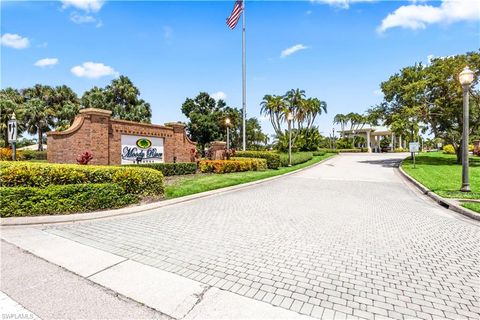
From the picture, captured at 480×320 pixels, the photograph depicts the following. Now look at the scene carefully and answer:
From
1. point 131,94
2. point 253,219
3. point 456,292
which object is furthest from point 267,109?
point 456,292

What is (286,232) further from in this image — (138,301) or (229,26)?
(229,26)

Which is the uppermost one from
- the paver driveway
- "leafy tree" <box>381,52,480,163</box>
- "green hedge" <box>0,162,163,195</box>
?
"leafy tree" <box>381,52,480,163</box>

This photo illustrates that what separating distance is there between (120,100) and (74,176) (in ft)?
112

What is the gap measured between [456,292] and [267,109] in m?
41.7

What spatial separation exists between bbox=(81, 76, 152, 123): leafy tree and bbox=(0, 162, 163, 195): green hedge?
A: 31256mm

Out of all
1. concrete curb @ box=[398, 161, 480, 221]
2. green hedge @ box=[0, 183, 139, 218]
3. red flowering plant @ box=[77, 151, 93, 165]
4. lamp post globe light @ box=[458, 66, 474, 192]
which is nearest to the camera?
green hedge @ box=[0, 183, 139, 218]

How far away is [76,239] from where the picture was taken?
5.04 meters

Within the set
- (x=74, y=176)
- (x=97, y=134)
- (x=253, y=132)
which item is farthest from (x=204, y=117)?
(x=74, y=176)

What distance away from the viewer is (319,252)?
176 inches

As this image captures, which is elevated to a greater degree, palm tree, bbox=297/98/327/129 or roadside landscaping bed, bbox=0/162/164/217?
palm tree, bbox=297/98/327/129

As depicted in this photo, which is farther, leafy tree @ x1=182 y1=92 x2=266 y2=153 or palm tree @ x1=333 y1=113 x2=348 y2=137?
palm tree @ x1=333 y1=113 x2=348 y2=137

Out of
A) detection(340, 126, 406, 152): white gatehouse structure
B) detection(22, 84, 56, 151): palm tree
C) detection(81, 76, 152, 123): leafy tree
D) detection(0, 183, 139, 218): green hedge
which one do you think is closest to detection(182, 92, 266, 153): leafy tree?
detection(81, 76, 152, 123): leafy tree

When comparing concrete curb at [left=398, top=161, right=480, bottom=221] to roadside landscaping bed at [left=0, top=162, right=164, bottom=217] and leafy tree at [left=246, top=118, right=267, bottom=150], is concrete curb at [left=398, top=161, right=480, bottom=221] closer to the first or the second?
roadside landscaping bed at [left=0, top=162, right=164, bottom=217]

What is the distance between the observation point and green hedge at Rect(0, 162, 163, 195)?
6723 mm
